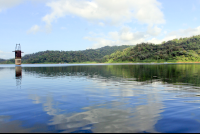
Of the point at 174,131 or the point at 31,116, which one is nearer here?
the point at 174,131

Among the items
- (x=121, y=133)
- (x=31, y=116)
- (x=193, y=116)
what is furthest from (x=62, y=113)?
(x=193, y=116)

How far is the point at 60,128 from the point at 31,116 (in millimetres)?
3754

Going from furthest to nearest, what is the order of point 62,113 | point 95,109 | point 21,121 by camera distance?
point 95,109, point 62,113, point 21,121

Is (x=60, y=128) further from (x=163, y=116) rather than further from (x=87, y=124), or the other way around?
(x=163, y=116)

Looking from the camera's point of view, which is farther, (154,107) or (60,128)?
(154,107)

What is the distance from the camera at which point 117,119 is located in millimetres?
11320

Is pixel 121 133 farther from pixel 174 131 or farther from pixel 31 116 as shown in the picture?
pixel 31 116

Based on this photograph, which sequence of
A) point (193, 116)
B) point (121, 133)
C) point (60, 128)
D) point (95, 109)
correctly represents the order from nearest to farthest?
point (121, 133) → point (60, 128) → point (193, 116) → point (95, 109)

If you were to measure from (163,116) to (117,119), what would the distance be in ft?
12.0

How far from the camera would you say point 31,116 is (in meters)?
12.3

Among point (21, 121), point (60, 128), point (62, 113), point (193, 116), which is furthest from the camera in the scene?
point (62, 113)

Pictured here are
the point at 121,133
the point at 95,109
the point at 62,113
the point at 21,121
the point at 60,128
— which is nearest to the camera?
the point at 121,133

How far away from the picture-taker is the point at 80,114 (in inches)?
496

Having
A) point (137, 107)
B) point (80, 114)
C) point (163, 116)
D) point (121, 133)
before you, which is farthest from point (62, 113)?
point (163, 116)
